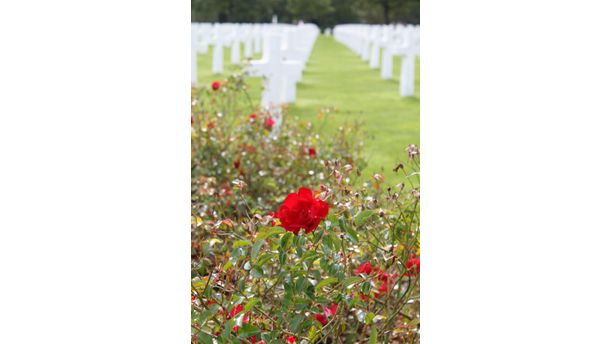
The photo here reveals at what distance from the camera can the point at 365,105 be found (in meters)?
A: 9.62

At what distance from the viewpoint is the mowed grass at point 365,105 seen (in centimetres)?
610

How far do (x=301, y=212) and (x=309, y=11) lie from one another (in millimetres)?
38618

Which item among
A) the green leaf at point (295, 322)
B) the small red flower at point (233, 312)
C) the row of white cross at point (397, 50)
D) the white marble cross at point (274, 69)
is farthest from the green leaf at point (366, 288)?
the row of white cross at point (397, 50)

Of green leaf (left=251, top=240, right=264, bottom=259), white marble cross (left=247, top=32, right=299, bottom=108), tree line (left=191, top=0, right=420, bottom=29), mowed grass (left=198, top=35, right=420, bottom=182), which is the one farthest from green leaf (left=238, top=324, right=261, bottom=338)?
tree line (left=191, top=0, right=420, bottom=29)

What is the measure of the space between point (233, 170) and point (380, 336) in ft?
7.14

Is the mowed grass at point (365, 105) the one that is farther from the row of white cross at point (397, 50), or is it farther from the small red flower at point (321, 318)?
the small red flower at point (321, 318)

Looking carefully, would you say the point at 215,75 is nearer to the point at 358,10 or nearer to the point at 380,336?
the point at 380,336

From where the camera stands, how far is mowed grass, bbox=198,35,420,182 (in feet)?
20.0

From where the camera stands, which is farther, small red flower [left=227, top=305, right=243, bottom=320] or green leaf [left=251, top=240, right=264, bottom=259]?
small red flower [left=227, top=305, right=243, bottom=320]

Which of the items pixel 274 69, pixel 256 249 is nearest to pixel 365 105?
pixel 274 69

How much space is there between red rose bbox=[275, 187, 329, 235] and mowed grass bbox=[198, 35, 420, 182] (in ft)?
8.47

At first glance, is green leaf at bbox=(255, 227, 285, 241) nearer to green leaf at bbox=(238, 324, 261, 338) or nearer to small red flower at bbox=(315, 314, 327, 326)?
green leaf at bbox=(238, 324, 261, 338)
